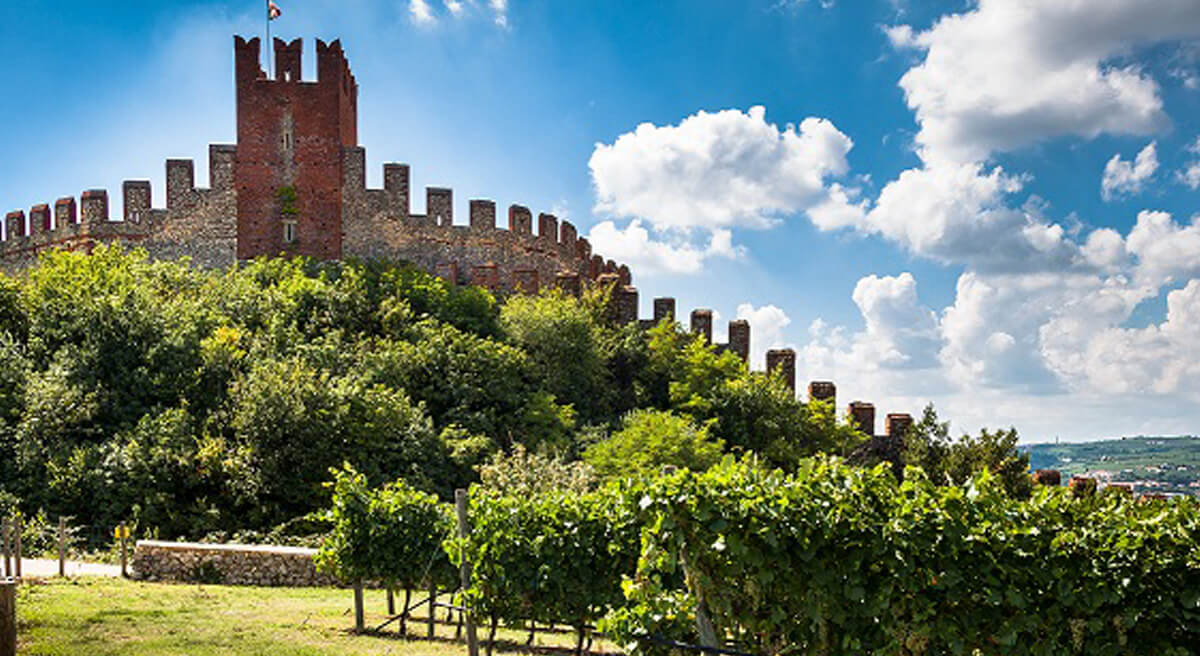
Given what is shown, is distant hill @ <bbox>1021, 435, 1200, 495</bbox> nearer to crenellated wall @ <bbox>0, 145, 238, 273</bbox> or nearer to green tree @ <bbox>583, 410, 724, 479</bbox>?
green tree @ <bbox>583, 410, 724, 479</bbox>

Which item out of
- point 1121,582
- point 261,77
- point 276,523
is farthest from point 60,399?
point 1121,582

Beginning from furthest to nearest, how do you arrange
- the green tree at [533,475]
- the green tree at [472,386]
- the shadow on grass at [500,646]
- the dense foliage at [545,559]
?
the green tree at [472,386]
the green tree at [533,475]
the shadow on grass at [500,646]
the dense foliage at [545,559]

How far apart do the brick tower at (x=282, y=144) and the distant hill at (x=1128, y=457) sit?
126 feet

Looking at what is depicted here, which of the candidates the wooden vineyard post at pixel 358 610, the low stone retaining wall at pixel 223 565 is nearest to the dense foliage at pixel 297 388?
the low stone retaining wall at pixel 223 565

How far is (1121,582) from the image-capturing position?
304 inches

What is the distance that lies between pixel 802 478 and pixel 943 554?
1.30m

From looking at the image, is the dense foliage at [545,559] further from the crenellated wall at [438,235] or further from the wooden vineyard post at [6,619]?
the crenellated wall at [438,235]

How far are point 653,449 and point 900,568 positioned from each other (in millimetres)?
17278

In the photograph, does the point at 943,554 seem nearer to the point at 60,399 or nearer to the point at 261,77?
the point at 60,399

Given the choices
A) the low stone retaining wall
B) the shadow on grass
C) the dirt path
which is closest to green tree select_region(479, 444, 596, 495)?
the low stone retaining wall

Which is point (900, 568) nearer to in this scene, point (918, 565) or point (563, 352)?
point (918, 565)

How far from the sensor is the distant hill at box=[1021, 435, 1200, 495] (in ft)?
176

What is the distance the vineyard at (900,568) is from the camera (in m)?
7.78

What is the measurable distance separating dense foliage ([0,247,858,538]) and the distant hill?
2780cm
